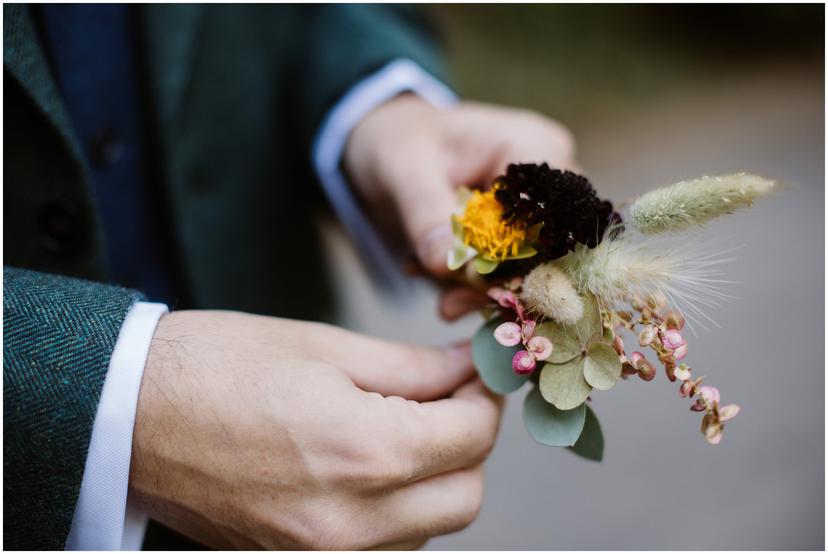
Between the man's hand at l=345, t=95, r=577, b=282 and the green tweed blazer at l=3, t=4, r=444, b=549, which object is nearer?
the green tweed blazer at l=3, t=4, r=444, b=549

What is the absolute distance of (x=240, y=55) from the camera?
1360 millimetres

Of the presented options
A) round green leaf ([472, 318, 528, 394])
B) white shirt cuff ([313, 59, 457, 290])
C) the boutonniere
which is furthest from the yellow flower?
white shirt cuff ([313, 59, 457, 290])

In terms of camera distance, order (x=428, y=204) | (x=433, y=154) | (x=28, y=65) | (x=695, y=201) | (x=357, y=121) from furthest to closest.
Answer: (x=357, y=121), (x=433, y=154), (x=428, y=204), (x=28, y=65), (x=695, y=201)

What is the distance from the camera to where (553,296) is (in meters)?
0.73

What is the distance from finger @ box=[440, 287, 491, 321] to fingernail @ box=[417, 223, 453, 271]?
68mm

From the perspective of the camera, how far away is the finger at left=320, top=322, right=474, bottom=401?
818 millimetres

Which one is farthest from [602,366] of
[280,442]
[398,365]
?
[280,442]

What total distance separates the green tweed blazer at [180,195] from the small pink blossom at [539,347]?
46 cm

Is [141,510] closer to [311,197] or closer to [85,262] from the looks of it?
[85,262]

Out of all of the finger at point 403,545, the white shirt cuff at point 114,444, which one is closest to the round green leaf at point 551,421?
the finger at point 403,545

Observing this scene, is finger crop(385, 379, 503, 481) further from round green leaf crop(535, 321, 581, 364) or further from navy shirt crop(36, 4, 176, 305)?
navy shirt crop(36, 4, 176, 305)

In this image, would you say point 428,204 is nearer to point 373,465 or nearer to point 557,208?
point 557,208

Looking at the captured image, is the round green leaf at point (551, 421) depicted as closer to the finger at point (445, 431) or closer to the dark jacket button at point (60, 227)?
the finger at point (445, 431)

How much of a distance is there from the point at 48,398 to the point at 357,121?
81 cm
